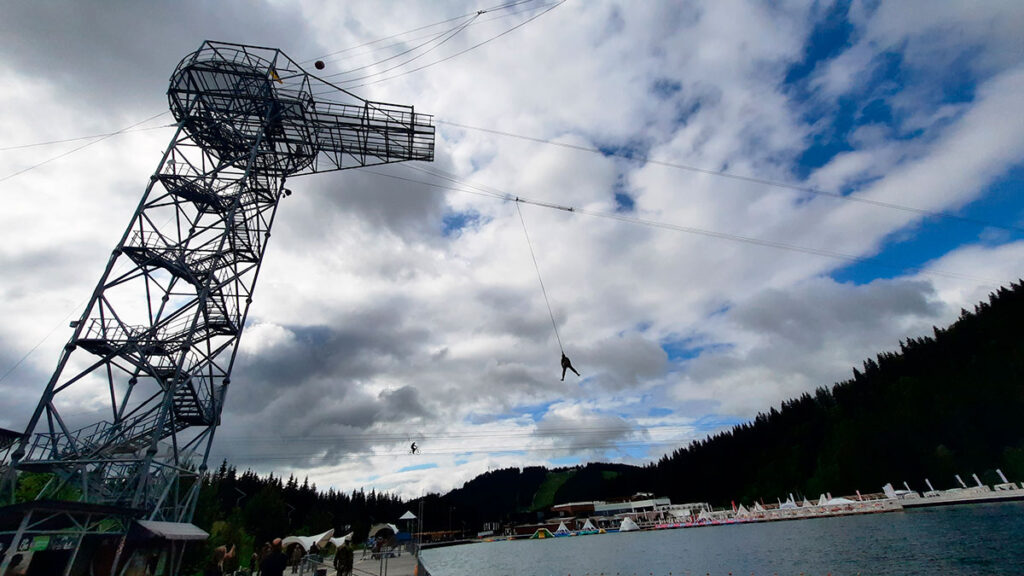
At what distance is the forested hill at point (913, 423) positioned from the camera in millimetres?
101625

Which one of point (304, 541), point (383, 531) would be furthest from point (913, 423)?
point (304, 541)

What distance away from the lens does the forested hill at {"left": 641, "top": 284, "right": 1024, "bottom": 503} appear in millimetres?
101625

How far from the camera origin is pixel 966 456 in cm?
10106

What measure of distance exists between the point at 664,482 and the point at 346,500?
121535 millimetres

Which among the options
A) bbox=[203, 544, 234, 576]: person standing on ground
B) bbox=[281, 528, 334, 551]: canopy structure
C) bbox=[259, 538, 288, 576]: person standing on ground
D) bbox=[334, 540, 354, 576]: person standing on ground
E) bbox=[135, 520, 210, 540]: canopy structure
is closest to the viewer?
bbox=[259, 538, 288, 576]: person standing on ground

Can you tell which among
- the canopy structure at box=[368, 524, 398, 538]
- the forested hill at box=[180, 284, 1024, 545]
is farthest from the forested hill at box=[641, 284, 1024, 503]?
the canopy structure at box=[368, 524, 398, 538]

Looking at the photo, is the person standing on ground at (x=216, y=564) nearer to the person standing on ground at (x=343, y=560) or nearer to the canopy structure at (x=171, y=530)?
the canopy structure at (x=171, y=530)

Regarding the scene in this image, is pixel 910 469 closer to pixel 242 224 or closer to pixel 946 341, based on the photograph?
pixel 946 341

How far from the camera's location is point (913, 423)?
115062 mm

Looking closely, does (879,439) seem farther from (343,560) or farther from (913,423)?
(343,560)

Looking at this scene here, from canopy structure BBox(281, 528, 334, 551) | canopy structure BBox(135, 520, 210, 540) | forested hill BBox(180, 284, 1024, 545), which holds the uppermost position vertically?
forested hill BBox(180, 284, 1024, 545)

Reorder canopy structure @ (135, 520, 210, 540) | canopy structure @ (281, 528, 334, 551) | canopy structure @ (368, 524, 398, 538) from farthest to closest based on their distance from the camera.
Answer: canopy structure @ (368, 524, 398, 538), canopy structure @ (281, 528, 334, 551), canopy structure @ (135, 520, 210, 540)

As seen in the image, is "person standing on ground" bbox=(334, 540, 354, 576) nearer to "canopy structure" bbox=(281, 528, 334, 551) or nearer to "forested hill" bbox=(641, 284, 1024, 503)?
"canopy structure" bbox=(281, 528, 334, 551)

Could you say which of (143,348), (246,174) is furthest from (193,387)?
(246,174)
